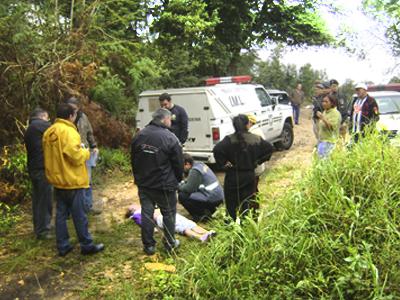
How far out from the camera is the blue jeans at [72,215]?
4711 millimetres

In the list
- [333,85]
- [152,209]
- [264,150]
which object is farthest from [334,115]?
[152,209]

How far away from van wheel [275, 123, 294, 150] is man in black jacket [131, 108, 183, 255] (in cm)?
714

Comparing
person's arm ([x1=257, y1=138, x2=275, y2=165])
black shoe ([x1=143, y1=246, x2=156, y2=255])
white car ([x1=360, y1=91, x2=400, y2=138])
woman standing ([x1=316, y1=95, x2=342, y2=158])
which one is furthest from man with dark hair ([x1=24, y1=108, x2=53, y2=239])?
white car ([x1=360, y1=91, x2=400, y2=138])

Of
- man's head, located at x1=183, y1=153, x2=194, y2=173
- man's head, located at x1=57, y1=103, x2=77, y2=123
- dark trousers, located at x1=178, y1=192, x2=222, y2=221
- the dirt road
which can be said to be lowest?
the dirt road

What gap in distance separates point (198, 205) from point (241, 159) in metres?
1.53

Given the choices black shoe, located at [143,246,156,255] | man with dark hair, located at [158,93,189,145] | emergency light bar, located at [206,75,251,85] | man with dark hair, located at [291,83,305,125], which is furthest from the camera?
man with dark hair, located at [291,83,305,125]

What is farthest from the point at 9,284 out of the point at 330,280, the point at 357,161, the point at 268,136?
the point at 268,136

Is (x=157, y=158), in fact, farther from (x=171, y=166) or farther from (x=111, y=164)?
(x=111, y=164)

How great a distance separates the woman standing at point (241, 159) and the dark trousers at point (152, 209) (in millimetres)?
690

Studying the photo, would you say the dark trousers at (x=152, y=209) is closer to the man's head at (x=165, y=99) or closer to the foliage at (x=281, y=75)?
the man's head at (x=165, y=99)

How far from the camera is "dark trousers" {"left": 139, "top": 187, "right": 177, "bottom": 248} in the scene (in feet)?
15.7

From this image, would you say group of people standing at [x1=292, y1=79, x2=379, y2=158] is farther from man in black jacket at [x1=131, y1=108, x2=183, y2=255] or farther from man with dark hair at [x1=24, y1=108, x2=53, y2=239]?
man with dark hair at [x1=24, y1=108, x2=53, y2=239]

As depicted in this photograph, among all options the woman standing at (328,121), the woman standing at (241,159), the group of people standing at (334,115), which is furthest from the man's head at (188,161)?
the woman standing at (328,121)

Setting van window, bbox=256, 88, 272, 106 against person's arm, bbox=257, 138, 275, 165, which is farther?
van window, bbox=256, 88, 272, 106
